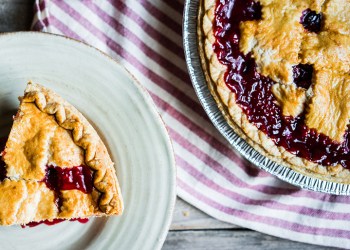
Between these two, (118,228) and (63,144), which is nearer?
(63,144)

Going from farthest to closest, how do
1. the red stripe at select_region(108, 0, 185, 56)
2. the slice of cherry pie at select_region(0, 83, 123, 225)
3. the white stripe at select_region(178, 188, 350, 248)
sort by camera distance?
the white stripe at select_region(178, 188, 350, 248)
the red stripe at select_region(108, 0, 185, 56)
the slice of cherry pie at select_region(0, 83, 123, 225)

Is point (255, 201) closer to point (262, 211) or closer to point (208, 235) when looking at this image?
point (262, 211)

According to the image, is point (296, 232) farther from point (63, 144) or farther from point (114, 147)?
point (63, 144)

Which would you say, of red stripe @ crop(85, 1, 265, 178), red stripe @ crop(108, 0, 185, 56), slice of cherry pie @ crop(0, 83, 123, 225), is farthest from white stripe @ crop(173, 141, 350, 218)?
slice of cherry pie @ crop(0, 83, 123, 225)

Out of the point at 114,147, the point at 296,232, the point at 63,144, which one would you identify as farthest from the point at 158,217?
the point at 296,232

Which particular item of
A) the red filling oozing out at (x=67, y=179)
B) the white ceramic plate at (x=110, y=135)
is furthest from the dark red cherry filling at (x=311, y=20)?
the red filling oozing out at (x=67, y=179)

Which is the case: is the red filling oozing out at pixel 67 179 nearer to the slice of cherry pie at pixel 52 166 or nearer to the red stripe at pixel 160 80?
the slice of cherry pie at pixel 52 166

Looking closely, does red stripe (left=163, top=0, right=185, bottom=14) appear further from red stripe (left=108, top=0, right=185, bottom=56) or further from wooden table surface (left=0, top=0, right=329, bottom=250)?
wooden table surface (left=0, top=0, right=329, bottom=250)

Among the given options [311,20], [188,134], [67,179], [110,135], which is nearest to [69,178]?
[67,179]
